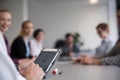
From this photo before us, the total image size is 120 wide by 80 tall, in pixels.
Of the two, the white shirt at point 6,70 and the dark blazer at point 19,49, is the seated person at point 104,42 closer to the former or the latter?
the dark blazer at point 19,49

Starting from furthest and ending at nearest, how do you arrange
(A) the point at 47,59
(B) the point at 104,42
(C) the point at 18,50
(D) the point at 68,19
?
(D) the point at 68,19 → (B) the point at 104,42 → (C) the point at 18,50 → (A) the point at 47,59

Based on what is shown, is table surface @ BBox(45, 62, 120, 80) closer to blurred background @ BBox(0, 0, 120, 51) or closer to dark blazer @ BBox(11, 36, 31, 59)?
dark blazer @ BBox(11, 36, 31, 59)

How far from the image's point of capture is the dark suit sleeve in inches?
134

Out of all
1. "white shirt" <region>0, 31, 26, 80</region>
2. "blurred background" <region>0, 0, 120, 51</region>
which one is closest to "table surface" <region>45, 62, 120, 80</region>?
"white shirt" <region>0, 31, 26, 80</region>

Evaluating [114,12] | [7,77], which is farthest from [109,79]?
[114,12]

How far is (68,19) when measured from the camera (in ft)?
25.8

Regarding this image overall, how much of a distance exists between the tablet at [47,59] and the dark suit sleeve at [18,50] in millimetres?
1861

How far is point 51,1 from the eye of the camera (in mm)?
7453

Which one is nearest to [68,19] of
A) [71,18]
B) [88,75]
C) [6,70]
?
[71,18]

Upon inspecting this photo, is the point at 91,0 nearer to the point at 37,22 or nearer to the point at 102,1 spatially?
the point at 102,1

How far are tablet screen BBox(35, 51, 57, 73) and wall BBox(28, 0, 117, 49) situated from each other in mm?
6226

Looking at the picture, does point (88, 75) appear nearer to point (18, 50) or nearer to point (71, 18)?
point (18, 50)

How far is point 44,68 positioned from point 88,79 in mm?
242

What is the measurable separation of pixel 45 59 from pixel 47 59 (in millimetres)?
17
